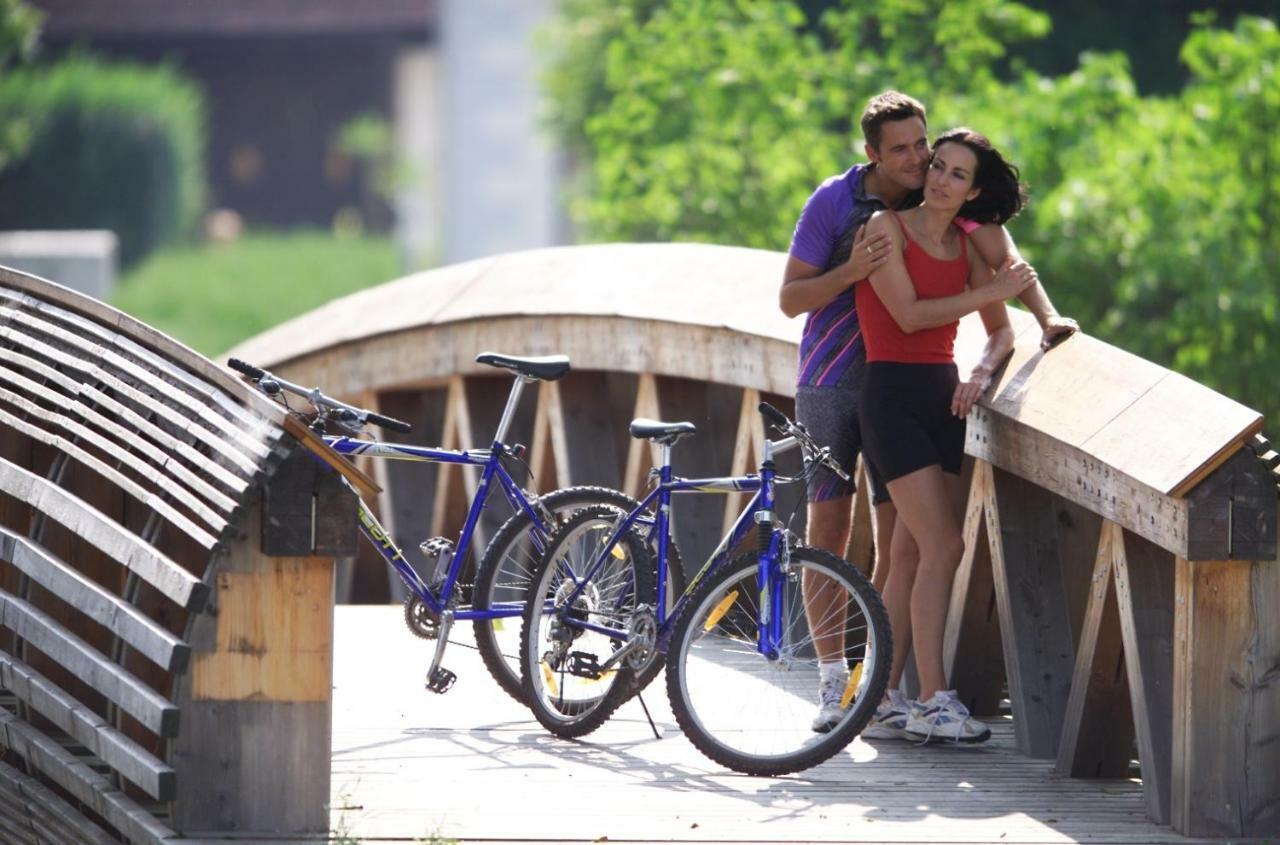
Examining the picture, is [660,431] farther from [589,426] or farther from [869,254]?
[589,426]

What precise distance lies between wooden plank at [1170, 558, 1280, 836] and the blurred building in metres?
22.7

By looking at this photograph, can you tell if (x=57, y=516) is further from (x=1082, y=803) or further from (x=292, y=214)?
(x=292, y=214)

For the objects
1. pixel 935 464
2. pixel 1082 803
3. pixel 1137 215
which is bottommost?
pixel 1082 803

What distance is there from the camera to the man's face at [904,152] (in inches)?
226

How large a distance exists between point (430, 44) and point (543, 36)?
15.8 meters

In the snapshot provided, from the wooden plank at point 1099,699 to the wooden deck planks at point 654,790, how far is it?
0.06 m

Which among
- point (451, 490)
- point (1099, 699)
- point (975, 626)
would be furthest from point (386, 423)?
point (451, 490)

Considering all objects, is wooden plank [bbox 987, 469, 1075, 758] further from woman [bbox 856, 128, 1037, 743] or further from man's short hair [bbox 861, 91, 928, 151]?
man's short hair [bbox 861, 91, 928, 151]

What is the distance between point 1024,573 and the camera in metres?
5.90

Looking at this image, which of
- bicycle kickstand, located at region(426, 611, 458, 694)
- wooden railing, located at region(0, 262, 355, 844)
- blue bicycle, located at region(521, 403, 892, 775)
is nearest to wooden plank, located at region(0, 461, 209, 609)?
wooden railing, located at region(0, 262, 355, 844)

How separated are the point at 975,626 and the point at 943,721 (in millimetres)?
492

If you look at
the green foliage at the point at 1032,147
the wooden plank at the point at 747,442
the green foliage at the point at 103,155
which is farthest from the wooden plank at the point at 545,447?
the green foliage at the point at 103,155

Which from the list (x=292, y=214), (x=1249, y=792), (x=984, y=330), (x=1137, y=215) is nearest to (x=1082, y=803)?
(x=1249, y=792)

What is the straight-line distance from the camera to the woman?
5.62 m
